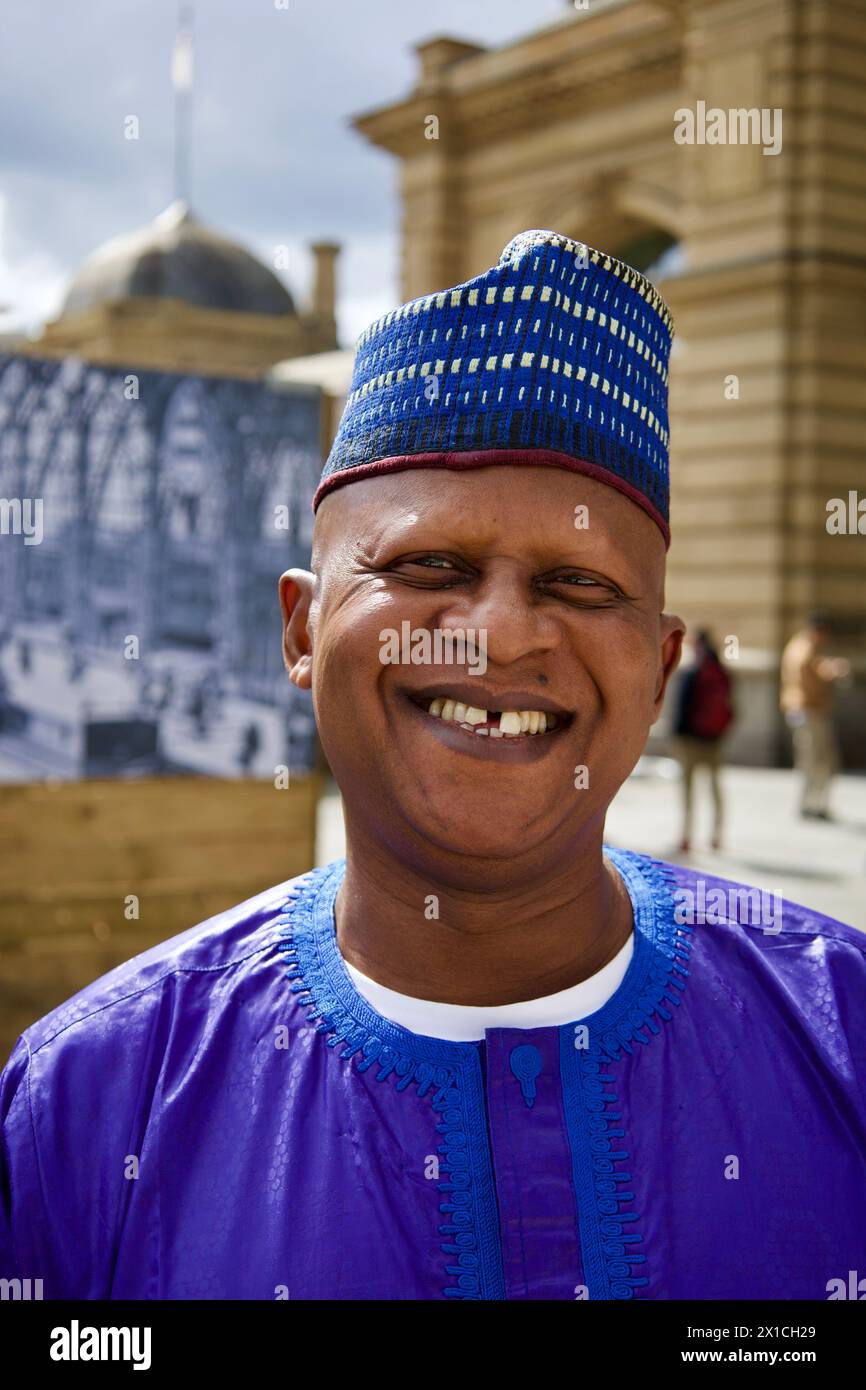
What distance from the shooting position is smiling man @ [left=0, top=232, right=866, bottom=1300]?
4.74ft

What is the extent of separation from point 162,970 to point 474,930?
0.39 meters

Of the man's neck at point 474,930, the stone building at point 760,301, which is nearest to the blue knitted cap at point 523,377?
the man's neck at point 474,930

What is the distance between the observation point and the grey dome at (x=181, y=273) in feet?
95.0

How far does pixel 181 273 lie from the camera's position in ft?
95.3

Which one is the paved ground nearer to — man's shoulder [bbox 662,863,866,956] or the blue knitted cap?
man's shoulder [bbox 662,863,866,956]

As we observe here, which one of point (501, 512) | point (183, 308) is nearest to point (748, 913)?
point (501, 512)

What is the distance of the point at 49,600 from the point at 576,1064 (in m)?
3.68

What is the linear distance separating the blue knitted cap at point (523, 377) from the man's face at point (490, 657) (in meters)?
0.03

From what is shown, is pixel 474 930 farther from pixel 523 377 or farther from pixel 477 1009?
pixel 523 377

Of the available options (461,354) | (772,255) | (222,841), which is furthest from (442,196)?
(461,354)

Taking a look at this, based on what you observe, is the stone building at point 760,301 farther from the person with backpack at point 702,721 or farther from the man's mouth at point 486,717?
the man's mouth at point 486,717

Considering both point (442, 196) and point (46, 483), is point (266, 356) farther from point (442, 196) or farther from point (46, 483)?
point (46, 483)

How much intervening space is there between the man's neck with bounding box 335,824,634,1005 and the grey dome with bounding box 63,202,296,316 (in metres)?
28.5

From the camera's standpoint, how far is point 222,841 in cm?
503
